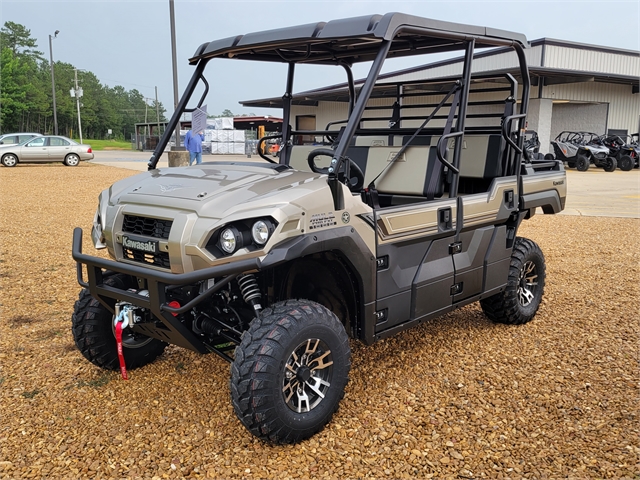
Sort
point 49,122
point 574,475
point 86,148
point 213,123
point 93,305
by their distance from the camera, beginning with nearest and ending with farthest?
point 574,475 → point 93,305 → point 86,148 → point 213,123 → point 49,122

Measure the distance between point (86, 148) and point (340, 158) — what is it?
22814 mm

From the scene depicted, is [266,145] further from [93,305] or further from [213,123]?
[213,123]

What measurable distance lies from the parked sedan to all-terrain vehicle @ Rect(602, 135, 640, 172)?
21.2m

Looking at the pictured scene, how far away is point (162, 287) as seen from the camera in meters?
2.83

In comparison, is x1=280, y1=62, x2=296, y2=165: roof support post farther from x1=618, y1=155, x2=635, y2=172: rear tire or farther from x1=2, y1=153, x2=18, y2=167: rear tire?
x1=618, y1=155, x2=635, y2=172: rear tire

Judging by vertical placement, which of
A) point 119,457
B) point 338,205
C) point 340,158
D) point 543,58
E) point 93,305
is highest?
point 543,58

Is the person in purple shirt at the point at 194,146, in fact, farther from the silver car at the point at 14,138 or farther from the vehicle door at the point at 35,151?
the silver car at the point at 14,138

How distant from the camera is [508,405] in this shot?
3432 mm

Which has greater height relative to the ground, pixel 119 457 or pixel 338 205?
pixel 338 205

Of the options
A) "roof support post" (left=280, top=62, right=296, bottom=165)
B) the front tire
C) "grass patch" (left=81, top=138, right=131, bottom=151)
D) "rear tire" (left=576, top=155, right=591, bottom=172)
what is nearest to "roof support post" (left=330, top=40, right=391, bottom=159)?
"roof support post" (left=280, top=62, right=296, bottom=165)

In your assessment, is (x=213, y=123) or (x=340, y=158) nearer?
(x=340, y=158)

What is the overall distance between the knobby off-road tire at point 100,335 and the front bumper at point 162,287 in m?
0.29

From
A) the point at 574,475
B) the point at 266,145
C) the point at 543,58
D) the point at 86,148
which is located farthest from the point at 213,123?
the point at 574,475

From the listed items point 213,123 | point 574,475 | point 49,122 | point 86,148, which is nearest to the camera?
point 574,475
